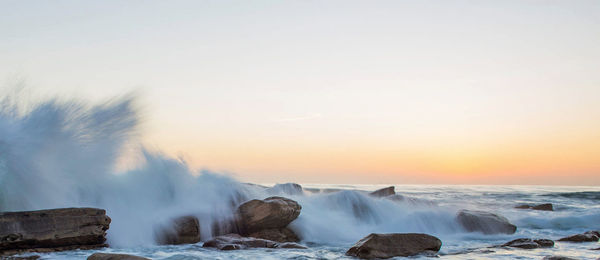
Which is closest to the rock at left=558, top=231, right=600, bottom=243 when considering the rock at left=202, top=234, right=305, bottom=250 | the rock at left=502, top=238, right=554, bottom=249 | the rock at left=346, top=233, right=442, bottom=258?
the rock at left=502, top=238, right=554, bottom=249

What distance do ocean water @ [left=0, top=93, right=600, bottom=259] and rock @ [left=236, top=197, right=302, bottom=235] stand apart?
0.38m

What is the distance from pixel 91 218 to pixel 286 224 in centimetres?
391

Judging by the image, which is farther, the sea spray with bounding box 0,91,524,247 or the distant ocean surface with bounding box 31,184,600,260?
the sea spray with bounding box 0,91,524,247

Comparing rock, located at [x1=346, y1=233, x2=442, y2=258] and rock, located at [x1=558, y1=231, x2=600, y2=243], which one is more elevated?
rock, located at [x1=346, y1=233, x2=442, y2=258]

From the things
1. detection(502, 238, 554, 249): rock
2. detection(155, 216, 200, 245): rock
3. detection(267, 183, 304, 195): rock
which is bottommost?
detection(502, 238, 554, 249): rock

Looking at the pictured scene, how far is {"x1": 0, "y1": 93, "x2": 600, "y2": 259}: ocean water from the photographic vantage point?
7.44 m

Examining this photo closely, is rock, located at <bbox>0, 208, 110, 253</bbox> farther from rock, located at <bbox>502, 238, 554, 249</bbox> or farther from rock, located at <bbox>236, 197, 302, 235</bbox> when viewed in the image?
rock, located at <bbox>502, 238, 554, 249</bbox>

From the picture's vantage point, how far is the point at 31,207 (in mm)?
7523

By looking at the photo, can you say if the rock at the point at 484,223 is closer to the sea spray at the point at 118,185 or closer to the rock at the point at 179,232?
the sea spray at the point at 118,185

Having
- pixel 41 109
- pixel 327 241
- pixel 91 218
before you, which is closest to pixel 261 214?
pixel 327 241

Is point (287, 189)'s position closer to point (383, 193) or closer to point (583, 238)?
point (383, 193)

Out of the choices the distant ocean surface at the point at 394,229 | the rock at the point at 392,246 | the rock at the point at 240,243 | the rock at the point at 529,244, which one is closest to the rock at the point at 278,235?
the distant ocean surface at the point at 394,229

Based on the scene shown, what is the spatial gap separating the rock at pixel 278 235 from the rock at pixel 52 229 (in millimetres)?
2985

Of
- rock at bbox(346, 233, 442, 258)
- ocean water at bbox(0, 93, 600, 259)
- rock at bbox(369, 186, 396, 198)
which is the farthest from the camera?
rock at bbox(369, 186, 396, 198)
